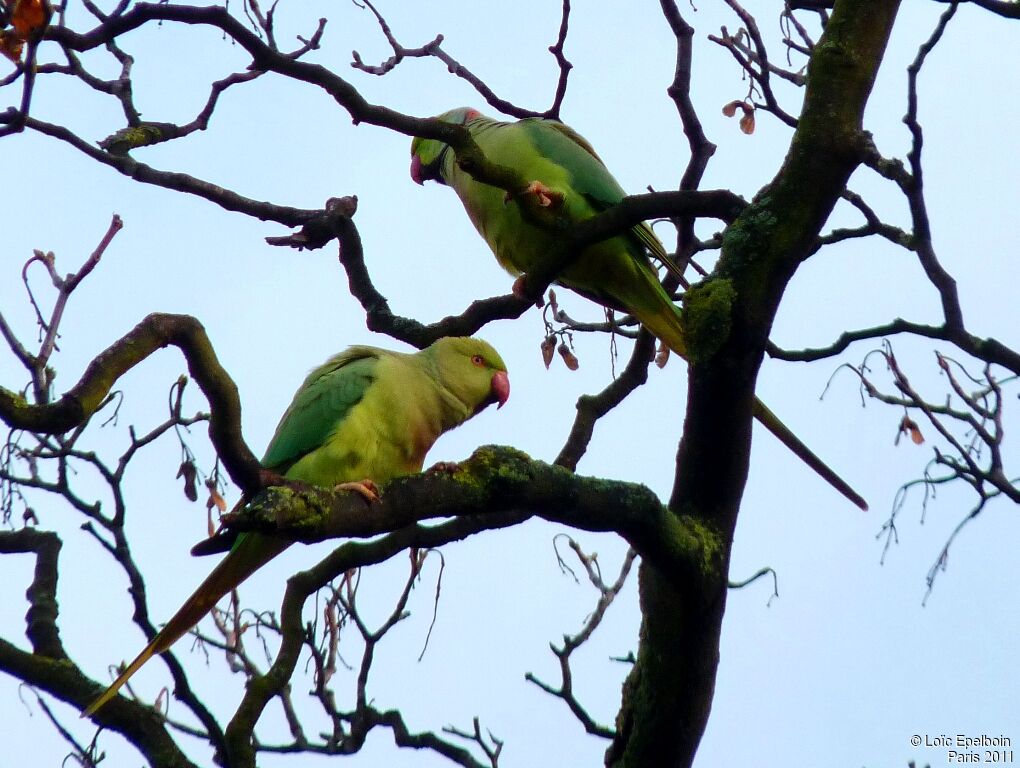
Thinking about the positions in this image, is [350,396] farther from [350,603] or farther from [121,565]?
[121,565]

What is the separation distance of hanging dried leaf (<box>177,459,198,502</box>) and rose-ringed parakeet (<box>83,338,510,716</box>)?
0.26 meters

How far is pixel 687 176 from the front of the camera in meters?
3.51

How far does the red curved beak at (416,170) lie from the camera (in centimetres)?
526

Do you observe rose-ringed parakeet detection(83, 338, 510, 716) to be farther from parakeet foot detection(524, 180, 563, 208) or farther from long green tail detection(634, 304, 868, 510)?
long green tail detection(634, 304, 868, 510)

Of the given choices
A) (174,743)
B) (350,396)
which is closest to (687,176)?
(350,396)

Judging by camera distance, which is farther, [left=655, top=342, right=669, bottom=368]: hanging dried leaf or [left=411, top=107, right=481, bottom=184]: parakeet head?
[left=411, top=107, right=481, bottom=184]: parakeet head

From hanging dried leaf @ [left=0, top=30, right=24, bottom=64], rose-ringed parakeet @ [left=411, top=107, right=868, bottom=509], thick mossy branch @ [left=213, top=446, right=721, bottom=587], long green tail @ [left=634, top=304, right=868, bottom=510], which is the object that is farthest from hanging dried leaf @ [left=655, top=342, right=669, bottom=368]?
hanging dried leaf @ [left=0, top=30, right=24, bottom=64]

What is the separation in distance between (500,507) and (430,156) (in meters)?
3.24

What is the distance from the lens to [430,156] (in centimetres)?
514

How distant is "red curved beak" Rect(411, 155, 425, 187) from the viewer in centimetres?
526

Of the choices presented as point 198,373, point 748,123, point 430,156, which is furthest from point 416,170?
point 198,373

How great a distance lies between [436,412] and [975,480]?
2155 millimetres

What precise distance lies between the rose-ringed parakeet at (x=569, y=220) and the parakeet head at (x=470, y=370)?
407 millimetres

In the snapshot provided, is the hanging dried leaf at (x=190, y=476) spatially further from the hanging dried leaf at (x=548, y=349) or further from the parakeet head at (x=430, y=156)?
the parakeet head at (x=430, y=156)
